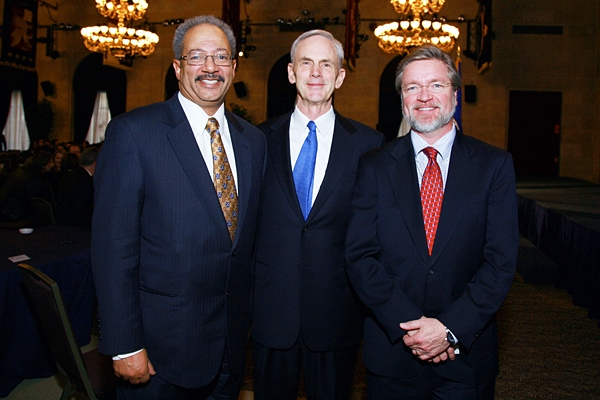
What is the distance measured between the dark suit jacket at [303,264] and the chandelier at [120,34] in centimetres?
1032

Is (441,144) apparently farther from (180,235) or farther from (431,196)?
(180,235)

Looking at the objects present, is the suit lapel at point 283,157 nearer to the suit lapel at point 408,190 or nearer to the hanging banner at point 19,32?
the suit lapel at point 408,190

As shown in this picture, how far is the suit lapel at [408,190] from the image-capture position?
192 cm

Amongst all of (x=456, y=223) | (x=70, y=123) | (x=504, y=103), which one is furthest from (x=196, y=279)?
(x=70, y=123)

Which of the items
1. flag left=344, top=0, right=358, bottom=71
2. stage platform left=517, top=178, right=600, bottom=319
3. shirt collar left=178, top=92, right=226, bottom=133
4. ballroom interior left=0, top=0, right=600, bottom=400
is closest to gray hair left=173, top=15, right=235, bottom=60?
shirt collar left=178, top=92, right=226, bottom=133

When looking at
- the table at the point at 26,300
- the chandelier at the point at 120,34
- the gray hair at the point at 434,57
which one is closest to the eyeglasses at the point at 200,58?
the gray hair at the point at 434,57

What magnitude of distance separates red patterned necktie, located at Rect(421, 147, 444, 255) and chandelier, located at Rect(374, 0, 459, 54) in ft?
30.1

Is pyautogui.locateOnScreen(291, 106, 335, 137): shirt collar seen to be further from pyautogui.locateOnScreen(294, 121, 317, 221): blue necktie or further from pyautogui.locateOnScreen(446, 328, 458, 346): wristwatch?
pyautogui.locateOnScreen(446, 328, 458, 346): wristwatch

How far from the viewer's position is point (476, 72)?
1416 centimetres

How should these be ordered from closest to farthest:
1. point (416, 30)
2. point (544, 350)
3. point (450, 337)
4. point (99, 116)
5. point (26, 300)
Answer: point (450, 337)
point (26, 300)
point (544, 350)
point (416, 30)
point (99, 116)

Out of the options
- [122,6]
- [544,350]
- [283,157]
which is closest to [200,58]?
[283,157]

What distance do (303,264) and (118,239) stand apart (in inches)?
29.7

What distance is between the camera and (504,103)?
14234 mm

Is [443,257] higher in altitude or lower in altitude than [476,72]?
lower
